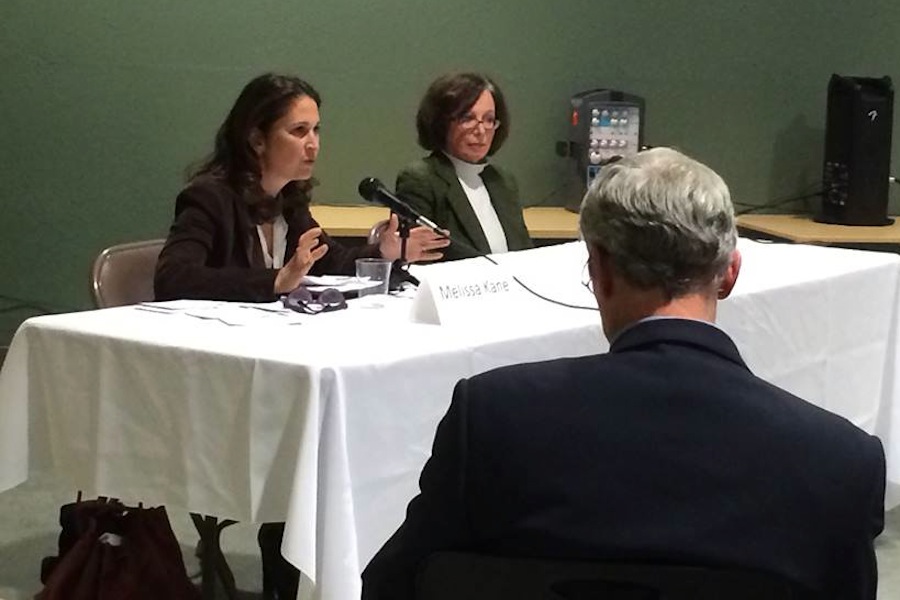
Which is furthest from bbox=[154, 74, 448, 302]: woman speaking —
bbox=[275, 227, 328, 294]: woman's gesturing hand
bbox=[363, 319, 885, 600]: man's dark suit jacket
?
bbox=[363, 319, 885, 600]: man's dark suit jacket

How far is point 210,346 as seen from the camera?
2.23m

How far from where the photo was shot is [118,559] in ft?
8.61

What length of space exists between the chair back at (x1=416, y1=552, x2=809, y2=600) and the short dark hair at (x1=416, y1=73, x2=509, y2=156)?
278cm

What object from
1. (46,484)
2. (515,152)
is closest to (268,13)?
(515,152)

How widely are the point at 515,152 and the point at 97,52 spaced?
5.26ft

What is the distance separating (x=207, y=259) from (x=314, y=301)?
0.48 metres

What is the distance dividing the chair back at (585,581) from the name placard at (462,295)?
49.2 inches

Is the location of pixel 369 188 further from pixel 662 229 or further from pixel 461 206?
pixel 662 229

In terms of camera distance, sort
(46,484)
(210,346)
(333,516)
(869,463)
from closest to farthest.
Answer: (869,463) → (333,516) → (210,346) → (46,484)

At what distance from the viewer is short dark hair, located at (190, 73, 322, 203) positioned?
10.3 feet

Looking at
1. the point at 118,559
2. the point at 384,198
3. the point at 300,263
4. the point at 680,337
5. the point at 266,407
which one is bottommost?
the point at 118,559

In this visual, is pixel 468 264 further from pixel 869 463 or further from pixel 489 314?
pixel 869 463

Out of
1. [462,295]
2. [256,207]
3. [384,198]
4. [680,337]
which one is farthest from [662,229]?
[256,207]

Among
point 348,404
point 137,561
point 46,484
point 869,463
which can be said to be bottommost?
point 46,484
